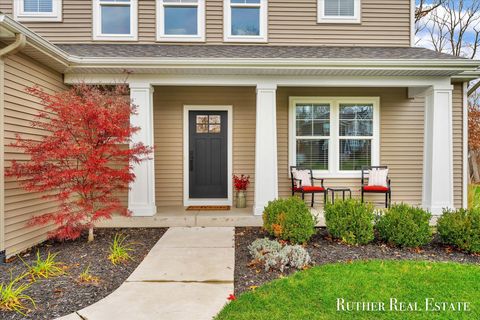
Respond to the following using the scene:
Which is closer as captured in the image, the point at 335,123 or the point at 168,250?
the point at 168,250

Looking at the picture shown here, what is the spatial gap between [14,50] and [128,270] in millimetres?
3038

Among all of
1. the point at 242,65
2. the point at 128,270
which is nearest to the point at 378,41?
the point at 242,65

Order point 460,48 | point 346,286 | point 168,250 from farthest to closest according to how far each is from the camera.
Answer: point 460,48 < point 168,250 < point 346,286

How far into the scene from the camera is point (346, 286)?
3.04 metres

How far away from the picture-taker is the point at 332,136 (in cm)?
673

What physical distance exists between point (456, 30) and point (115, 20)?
16.9m

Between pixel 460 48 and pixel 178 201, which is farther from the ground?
pixel 460 48

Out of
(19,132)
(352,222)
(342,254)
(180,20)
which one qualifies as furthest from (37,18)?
(342,254)

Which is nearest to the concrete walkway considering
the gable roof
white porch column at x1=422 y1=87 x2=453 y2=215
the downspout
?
the downspout

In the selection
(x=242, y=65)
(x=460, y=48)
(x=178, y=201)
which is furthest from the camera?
(x=460, y=48)

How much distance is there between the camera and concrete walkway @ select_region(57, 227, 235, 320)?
2633 mm

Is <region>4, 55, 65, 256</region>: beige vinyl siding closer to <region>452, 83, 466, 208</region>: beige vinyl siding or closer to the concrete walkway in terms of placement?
the concrete walkway

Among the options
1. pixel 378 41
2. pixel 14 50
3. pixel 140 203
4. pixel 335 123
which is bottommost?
pixel 140 203

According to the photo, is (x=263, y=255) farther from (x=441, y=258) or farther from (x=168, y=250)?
(x=441, y=258)
